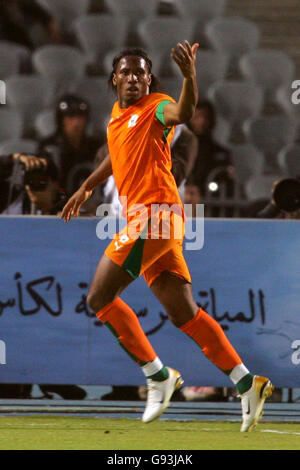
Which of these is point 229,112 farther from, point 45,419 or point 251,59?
point 45,419

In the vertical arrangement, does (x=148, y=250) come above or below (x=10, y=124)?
below

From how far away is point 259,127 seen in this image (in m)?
11.0

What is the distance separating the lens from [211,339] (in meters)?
4.54

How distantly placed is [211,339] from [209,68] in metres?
7.25

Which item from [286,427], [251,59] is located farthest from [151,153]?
[251,59]

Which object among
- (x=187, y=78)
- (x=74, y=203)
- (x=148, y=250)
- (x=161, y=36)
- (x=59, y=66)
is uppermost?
(x=161, y=36)

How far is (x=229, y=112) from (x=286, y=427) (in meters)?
6.60

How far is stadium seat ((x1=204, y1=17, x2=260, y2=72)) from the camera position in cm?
1143

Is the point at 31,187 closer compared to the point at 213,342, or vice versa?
the point at 213,342

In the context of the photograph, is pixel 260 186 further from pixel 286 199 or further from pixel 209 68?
pixel 286 199

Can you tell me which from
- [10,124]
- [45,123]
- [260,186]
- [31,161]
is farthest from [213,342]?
[10,124]

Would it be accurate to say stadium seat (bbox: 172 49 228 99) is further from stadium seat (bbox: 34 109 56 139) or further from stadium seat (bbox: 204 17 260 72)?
stadium seat (bbox: 34 109 56 139)

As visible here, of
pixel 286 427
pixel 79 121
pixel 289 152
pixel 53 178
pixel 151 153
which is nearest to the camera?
pixel 151 153

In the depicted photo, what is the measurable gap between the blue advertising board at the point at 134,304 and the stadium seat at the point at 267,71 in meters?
5.47
